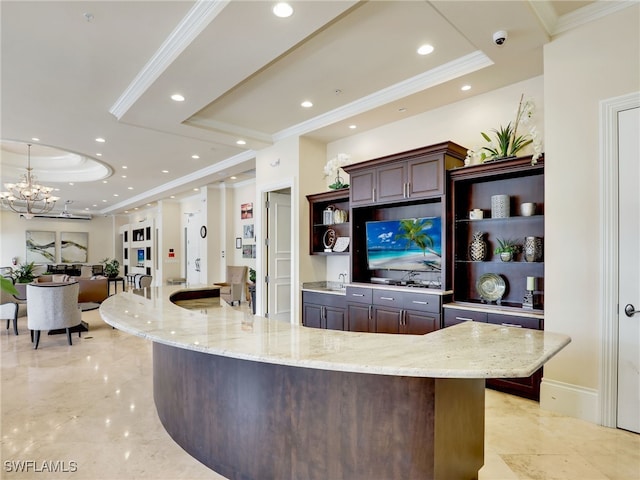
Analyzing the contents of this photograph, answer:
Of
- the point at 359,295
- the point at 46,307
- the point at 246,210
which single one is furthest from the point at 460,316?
the point at 246,210

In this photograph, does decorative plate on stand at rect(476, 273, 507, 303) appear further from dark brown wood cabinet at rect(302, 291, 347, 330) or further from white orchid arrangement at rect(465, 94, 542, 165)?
dark brown wood cabinet at rect(302, 291, 347, 330)

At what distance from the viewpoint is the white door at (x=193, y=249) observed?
1062cm

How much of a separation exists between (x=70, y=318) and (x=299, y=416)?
5060mm

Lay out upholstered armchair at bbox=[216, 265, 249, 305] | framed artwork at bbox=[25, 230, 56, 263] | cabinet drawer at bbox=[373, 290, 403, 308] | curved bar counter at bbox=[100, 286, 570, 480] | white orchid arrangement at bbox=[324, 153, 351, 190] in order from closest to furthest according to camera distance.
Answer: curved bar counter at bbox=[100, 286, 570, 480] → cabinet drawer at bbox=[373, 290, 403, 308] → white orchid arrangement at bbox=[324, 153, 351, 190] → upholstered armchair at bbox=[216, 265, 249, 305] → framed artwork at bbox=[25, 230, 56, 263]

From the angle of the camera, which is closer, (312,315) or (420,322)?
(420,322)

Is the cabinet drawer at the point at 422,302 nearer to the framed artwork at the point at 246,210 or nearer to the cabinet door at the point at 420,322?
the cabinet door at the point at 420,322

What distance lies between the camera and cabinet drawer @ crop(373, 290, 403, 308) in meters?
4.10

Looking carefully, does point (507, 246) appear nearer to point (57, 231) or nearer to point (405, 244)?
point (405, 244)

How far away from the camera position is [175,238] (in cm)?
1184

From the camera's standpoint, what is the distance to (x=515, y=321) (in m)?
3.24

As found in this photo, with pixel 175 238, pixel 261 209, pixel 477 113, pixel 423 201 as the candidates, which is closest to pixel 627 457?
pixel 423 201

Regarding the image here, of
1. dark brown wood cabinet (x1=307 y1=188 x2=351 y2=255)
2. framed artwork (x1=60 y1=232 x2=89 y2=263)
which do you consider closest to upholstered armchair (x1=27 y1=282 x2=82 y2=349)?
dark brown wood cabinet (x1=307 y1=188 x2=351 y2=255)

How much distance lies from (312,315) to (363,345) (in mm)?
3572

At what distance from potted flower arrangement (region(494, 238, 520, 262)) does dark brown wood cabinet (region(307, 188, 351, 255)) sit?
2006 mm
